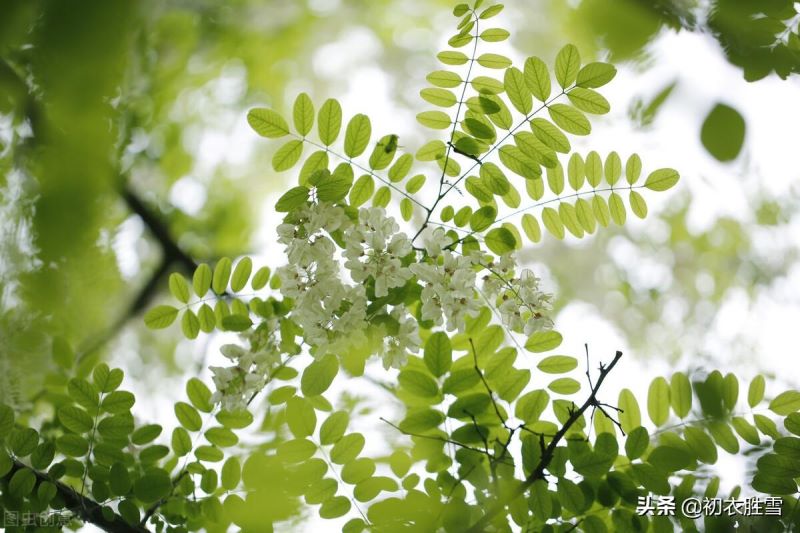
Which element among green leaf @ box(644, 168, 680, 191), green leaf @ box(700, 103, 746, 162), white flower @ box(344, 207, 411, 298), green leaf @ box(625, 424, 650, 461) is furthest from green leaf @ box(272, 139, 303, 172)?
green leaf @ box(700, 103, 746, 162)

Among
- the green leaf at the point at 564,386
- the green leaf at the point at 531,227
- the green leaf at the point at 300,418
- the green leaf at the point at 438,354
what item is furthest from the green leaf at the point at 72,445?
the green leaf at the point at 531,227

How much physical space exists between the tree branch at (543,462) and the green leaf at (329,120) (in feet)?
3.13

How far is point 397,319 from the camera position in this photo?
167 centimetres

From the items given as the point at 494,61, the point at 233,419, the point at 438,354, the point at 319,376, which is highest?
the point at 494,61

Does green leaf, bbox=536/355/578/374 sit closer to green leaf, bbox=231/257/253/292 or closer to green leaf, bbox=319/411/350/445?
green leaf, bbox=319/411/350/445

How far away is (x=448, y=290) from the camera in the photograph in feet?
5.29

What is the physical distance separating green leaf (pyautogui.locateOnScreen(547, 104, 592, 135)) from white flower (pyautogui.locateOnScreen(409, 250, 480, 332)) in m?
0.47

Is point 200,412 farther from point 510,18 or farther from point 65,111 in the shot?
point 510,18

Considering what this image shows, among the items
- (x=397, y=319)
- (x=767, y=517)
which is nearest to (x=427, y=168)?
(x=397, y=319)

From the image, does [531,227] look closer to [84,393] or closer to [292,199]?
[292,199]

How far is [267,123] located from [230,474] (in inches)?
38.9

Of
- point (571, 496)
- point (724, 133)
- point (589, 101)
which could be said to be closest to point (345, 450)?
point (571, 496)

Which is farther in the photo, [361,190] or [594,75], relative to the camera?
[361,190]

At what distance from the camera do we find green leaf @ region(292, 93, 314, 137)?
176cm
